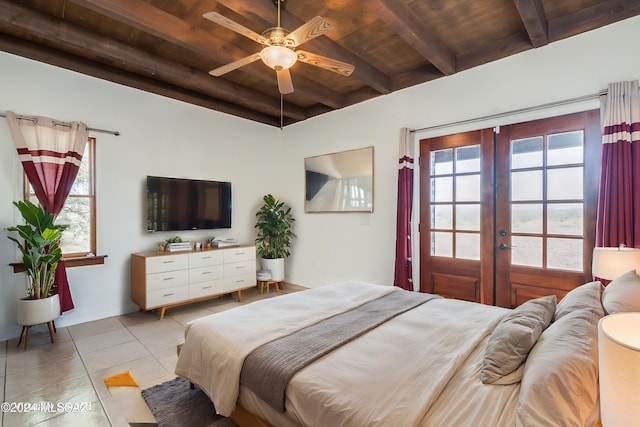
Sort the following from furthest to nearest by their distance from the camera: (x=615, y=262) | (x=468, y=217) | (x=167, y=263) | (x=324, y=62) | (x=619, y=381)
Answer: (x=167, y=263), (x=468, y=217), (x=324, y=62), (x=615, y=262), (x=619, y=381)

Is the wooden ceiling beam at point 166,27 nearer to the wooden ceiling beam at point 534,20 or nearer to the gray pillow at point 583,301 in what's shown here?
the wooden ceiling beam at point 534,20

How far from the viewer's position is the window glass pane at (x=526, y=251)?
2.99 meters

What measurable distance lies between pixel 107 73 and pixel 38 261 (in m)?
2.19

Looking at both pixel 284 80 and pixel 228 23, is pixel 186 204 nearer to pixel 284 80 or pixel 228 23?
pixel 284 80

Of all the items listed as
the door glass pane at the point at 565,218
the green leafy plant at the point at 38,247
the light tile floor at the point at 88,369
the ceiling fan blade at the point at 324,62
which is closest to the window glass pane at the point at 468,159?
the door glass pane at the point at 565,218

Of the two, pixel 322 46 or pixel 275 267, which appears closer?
pixel 322 46

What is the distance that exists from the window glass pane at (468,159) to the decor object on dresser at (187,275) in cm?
304

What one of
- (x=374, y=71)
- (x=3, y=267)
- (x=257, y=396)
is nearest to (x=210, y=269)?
(x=3, y=267)

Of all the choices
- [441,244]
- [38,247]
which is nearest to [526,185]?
[441,244]

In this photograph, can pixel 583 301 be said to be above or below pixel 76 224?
below

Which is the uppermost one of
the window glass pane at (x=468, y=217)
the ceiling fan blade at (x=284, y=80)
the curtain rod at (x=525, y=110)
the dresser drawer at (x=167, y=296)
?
the ceiling fan blade at (x=284, y=80)

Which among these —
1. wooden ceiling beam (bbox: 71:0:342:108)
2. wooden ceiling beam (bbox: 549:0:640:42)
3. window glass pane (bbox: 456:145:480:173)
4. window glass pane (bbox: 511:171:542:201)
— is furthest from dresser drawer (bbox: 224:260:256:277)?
wooden ceiling beam (bbox: 549:0:640:42)

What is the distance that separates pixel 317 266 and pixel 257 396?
3.49 m

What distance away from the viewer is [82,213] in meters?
3.55
